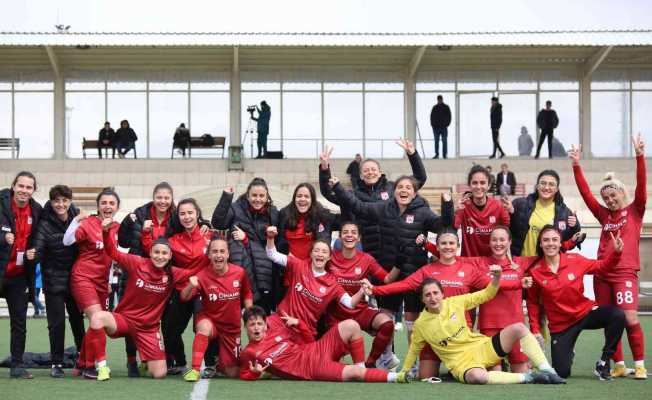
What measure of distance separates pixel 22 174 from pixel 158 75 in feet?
72.8

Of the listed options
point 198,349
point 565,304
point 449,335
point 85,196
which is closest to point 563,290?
point 565,304

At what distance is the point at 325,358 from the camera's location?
8.42m

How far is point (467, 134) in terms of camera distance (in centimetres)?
3039

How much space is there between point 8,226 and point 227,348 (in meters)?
2.01

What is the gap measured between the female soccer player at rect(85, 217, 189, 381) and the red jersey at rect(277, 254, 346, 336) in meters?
0.92

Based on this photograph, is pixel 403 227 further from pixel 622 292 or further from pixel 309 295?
pixel 622 292

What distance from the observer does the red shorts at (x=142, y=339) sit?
872 cm

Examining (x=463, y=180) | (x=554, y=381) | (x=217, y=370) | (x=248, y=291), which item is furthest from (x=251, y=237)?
(x=463, y=180)

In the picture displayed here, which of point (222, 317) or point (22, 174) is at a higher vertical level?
point (22, 174)

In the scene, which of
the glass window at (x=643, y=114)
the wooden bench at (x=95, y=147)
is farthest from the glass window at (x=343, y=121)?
the glass window at (x=643, y=114)

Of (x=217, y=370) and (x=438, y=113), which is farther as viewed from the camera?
(x=438, y=113)

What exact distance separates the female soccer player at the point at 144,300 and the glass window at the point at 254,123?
20.4 meters

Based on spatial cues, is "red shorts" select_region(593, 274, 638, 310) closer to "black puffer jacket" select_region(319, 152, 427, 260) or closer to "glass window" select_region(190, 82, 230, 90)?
"black puffer jacket" select_region(319, 152, 427, 260)
